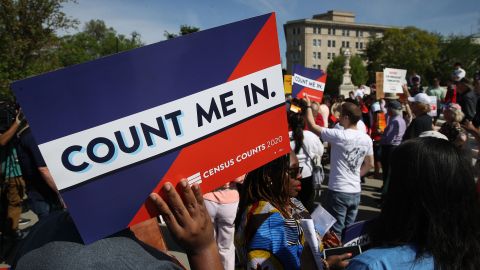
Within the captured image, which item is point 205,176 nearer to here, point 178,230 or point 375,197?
point 178,230

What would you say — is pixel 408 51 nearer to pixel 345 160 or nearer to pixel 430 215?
pixel 345 160

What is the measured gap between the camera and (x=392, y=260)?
132 cm

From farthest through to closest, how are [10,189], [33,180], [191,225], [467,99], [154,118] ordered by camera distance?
[467,99], [10,189], [33,180], [154,118], [191,225]

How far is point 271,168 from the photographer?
8.03 ft

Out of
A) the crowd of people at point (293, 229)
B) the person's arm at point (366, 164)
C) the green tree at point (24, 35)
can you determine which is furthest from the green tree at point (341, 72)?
the crowd of people at point (293, 229)

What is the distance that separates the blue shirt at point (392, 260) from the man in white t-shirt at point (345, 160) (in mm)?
3070

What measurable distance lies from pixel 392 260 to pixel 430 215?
23 cm

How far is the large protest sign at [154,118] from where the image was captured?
1.14 m

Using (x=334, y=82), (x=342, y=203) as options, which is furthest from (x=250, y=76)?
(x=334, y=82)

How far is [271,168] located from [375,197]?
6105 mm

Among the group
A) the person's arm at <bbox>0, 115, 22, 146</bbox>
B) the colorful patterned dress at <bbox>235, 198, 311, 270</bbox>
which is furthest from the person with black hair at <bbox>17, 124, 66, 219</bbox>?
the colorful patterned dress at <bbox>235, 198, 311, 270</bbox>

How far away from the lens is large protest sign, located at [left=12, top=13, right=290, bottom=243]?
3.75ft

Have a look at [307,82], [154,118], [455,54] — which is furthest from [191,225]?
[455,54]

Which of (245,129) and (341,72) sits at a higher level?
(245,129)
